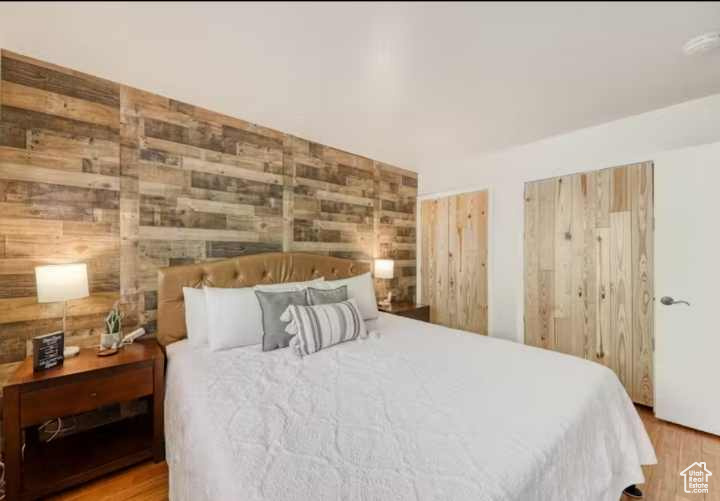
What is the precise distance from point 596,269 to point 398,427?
99.7 inches

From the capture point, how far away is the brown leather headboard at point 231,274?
6.84 feet

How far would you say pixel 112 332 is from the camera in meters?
1.84

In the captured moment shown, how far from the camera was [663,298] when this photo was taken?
2248mm

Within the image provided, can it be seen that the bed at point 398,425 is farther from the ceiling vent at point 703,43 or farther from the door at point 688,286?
the ceiling vent at point 703,43

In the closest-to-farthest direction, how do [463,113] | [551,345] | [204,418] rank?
[204,418] < [463,113] < [551,345]

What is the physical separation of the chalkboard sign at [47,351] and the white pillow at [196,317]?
0.61 metres

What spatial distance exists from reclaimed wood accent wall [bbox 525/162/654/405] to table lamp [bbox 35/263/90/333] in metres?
3.54

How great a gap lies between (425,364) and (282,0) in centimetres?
189

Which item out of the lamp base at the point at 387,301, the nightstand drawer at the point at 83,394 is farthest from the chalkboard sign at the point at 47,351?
the lamp base at the point at 387,301

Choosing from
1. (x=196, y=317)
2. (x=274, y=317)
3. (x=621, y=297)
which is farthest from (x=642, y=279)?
(x=196, y=317)

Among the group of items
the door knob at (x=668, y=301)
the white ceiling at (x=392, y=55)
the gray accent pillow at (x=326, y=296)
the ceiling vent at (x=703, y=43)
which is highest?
the white ceiling at (x=392, y=55)

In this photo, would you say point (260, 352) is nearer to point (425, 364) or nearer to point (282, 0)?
point (425, 364)

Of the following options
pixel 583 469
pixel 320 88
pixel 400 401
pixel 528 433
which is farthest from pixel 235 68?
pixel 583 469

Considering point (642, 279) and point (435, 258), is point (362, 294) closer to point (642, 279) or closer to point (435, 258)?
point (435, 258)
